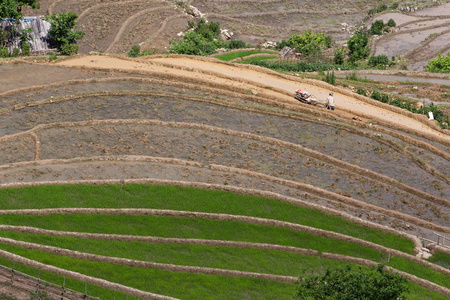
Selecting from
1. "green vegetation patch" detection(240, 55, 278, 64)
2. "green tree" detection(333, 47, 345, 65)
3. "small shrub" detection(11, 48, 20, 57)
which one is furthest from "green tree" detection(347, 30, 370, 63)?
"small shrub" detection(11, 48, 20, 57)

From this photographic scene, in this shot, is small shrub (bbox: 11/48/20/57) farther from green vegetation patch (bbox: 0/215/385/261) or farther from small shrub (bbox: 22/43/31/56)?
green vegetation patch (bbox: 0/215/385/261)

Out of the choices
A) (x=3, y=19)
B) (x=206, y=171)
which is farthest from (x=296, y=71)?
(x=3, y=19)

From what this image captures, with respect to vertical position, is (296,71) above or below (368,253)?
above

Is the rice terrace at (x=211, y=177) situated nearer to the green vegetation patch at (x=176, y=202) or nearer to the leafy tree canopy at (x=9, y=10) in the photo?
the green vegetation patch at (x=176, y=202)

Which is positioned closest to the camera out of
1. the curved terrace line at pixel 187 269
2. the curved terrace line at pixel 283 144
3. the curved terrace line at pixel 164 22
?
the curved terrace line at pixel 187 269

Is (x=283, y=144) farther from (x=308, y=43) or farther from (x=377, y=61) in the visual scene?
(x=308, y=43)

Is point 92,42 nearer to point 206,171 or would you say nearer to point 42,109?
point 42,109

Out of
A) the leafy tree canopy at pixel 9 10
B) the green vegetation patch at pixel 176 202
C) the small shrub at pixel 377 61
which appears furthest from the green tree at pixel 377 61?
the leafy tree canopy at pixel 9 10
